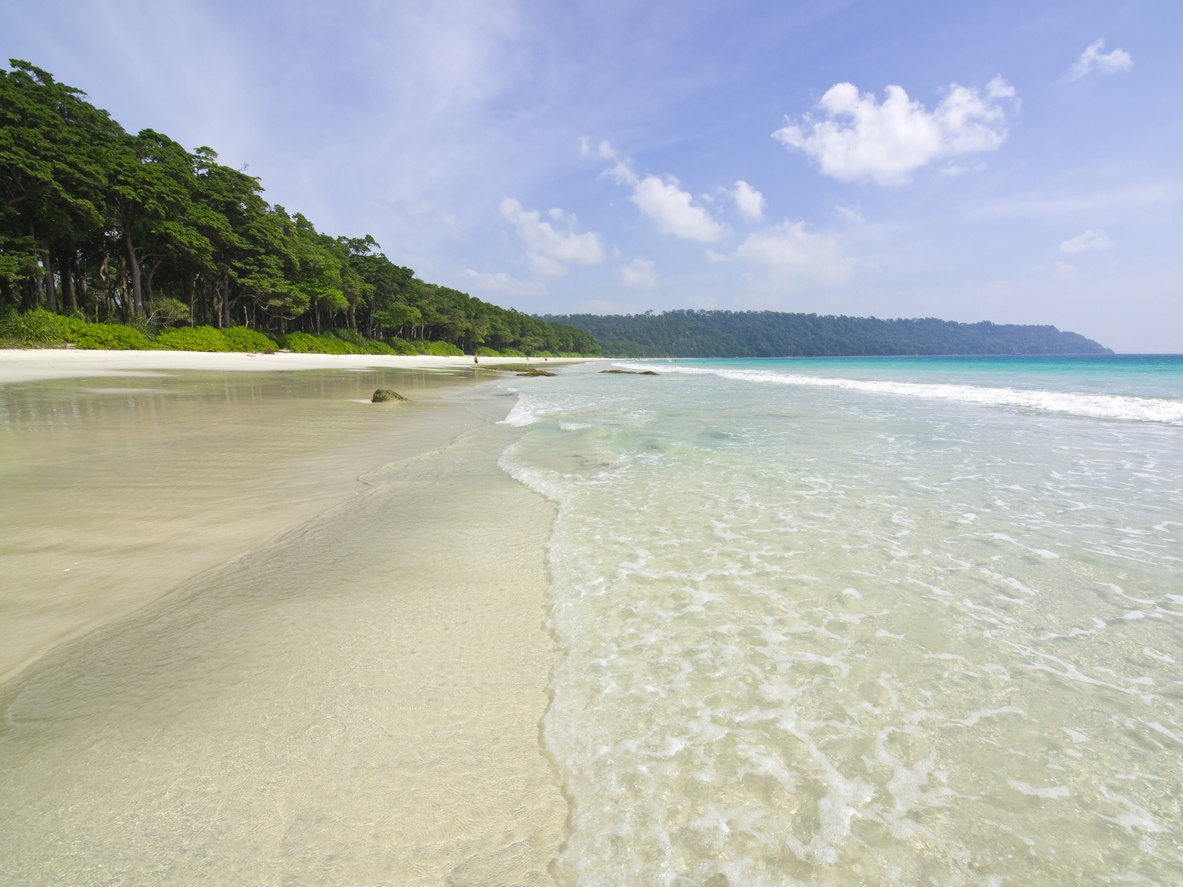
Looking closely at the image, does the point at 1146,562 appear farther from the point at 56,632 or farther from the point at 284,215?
the point at 284,215

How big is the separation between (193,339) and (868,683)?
148ft

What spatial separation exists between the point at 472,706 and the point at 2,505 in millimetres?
5458

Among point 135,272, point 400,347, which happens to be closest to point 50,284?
point 135,272

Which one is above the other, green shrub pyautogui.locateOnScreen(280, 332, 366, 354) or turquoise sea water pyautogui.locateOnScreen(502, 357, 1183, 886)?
green shrub pyautogui.locateOnScreen(280, 332, 366, 354)

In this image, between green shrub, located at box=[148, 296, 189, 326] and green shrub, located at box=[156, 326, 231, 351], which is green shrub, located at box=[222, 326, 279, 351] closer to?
green shrub, located at box=[156, 326, 231, 351]

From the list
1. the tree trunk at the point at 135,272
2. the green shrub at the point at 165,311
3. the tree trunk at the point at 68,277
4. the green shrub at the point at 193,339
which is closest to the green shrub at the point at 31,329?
the green shrub at the point at 193,339

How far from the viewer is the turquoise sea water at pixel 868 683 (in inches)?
65.6

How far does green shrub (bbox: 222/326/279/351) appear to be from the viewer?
129 ft

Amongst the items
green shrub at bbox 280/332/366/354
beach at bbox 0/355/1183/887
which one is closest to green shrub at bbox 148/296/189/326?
green shrub at bbox 280/332/366/354

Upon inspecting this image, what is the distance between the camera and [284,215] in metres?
57.5

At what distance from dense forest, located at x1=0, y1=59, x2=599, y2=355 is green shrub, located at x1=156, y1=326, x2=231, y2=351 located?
4.71ft

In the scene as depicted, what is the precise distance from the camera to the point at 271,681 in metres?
2.41

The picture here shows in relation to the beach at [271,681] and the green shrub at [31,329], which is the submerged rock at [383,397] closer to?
the beach at [271,681]

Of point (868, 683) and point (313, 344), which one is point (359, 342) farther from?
point (868, 683)
